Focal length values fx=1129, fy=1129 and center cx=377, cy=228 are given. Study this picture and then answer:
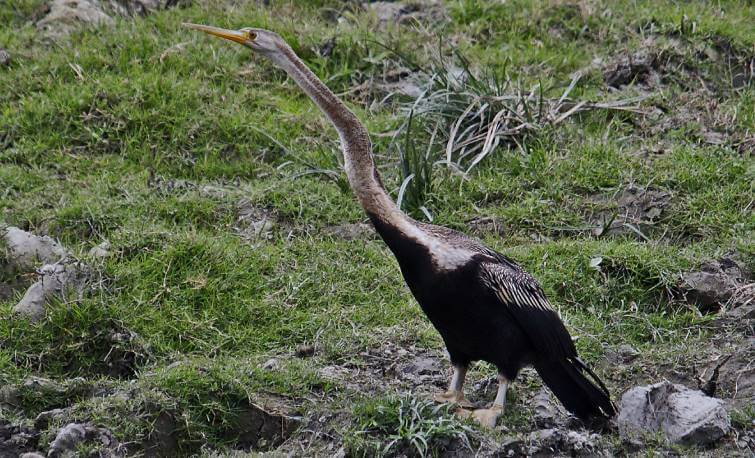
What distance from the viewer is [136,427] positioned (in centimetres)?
466

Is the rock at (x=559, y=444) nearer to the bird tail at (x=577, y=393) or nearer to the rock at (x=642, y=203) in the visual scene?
the bird tail at (x=577, y=393)

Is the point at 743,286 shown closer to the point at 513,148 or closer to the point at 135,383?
the point at 513,148

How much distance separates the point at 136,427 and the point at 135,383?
0.36 metres

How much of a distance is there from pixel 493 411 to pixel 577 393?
14.3 inches

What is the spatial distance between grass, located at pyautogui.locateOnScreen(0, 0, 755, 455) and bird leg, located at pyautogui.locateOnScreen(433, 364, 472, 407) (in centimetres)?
29

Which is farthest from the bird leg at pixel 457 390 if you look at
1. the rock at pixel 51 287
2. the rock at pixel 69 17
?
the rock at pixel 69 17

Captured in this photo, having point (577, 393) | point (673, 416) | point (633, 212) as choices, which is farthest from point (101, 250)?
point (673, 416)

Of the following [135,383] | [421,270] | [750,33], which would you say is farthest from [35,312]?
[750,33]

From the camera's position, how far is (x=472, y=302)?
15.0ft

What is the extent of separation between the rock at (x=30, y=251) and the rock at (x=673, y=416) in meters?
3.06

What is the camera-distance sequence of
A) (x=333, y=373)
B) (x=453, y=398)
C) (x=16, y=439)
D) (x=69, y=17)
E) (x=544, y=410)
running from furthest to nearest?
(x=69, y=17) < (x=333, y=373) < (x=544, y=410) < (x=453, y=398) < (x=16, y=439)

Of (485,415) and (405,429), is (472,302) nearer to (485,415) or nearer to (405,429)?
(485,415)

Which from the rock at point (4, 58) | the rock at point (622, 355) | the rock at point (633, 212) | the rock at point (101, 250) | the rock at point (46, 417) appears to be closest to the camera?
the rock at point (46, 417)

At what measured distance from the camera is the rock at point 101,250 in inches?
236
